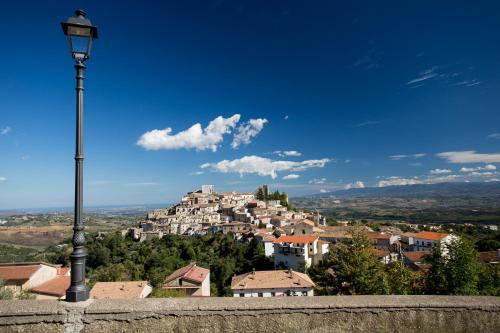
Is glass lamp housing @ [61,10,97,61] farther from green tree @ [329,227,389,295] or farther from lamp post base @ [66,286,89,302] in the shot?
green tree @ [329,227,389,295]

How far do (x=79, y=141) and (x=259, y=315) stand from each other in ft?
11.1

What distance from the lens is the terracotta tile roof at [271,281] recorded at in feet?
120

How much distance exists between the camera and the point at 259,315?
13.2 ft

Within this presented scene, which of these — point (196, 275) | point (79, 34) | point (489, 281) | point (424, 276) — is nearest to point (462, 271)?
point (424, 276)

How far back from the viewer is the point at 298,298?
432 centimetres

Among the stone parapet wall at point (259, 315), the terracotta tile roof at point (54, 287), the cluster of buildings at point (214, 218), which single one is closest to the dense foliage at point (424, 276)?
the stone parapet wall at point (259, 315)

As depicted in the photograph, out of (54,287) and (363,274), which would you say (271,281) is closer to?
(363,274)

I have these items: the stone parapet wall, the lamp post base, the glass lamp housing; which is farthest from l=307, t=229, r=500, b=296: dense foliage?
the glass lamp housing

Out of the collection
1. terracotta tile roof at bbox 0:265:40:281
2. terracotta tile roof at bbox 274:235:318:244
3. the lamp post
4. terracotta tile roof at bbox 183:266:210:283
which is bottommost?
terracotta tile roof at bbox 183:266:210:283

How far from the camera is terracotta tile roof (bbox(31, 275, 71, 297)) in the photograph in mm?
29497

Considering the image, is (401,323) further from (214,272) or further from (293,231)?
(293,231)

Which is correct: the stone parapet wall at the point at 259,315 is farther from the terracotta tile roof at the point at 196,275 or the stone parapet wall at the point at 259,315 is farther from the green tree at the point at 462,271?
the terracotta tile roof at the point at 196,275

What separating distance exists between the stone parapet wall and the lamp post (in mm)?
222

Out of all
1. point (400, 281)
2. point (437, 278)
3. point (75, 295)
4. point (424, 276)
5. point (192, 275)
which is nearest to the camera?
point (75, 295)
